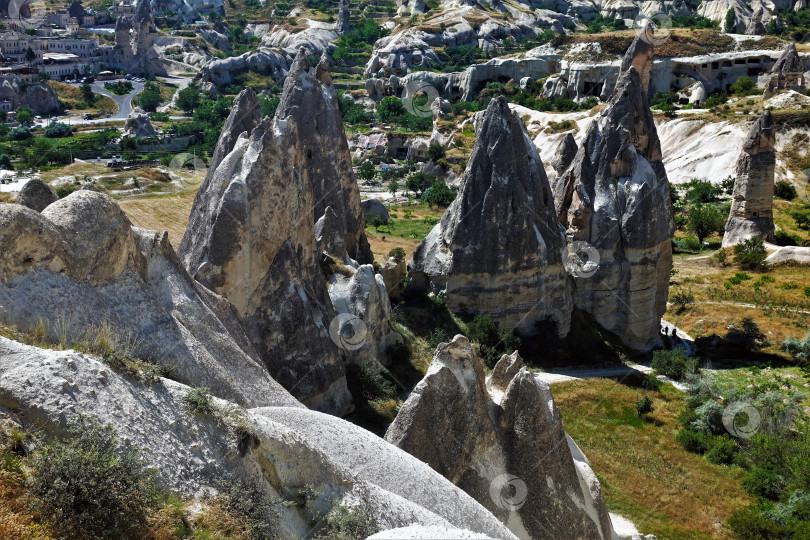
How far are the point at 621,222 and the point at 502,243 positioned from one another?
5.09m

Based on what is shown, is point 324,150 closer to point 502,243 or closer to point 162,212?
point 502,243

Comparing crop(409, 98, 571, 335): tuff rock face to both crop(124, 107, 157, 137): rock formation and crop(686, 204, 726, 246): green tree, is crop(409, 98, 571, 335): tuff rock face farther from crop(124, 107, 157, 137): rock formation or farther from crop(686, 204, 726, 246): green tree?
crop(124, 107, 157, 137): rock formation

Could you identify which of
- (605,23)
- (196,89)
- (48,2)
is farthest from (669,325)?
(48,2)

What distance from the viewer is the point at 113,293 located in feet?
27.4

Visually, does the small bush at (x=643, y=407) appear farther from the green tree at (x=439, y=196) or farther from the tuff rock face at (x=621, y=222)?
the green tree at (x=439, y=196)

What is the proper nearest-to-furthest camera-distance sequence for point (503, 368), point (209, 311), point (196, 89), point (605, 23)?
point (209, 311)
point (503, 368)
point (196, 89)
point (605, 23)

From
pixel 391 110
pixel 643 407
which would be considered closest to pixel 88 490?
pixel 643 407

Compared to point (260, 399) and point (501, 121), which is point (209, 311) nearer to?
point (260, 399)

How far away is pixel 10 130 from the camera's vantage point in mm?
66688

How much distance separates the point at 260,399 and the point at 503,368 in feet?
14.9

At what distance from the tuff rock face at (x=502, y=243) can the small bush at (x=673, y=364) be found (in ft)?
10.9

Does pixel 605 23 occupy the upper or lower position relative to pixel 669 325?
upper

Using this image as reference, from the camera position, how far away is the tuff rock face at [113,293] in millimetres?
7402

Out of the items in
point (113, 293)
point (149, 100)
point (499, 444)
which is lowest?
point (149, 100)
